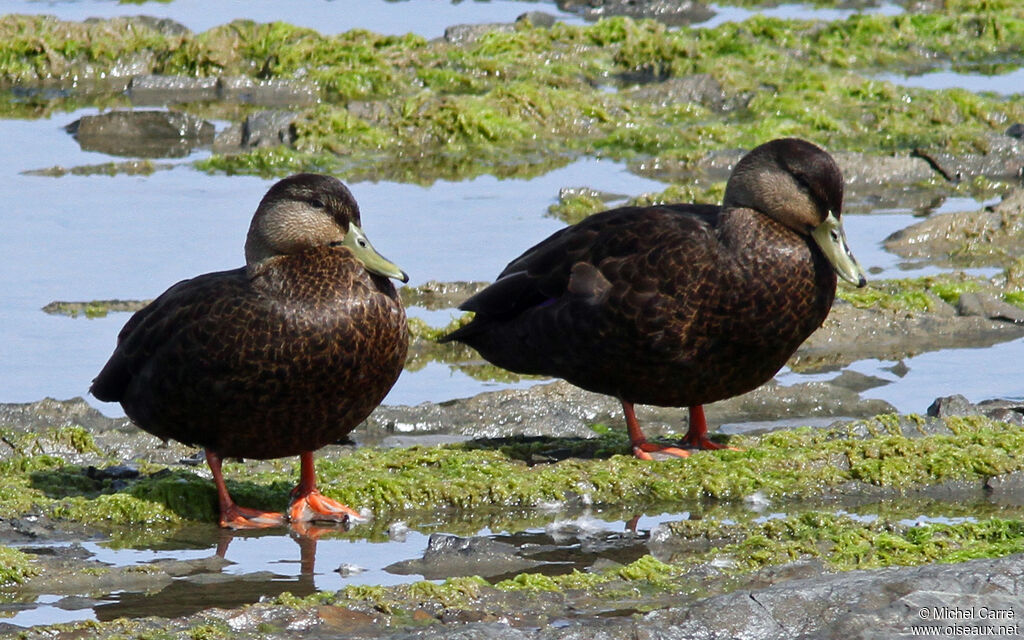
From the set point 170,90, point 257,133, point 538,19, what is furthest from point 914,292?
point 538,19

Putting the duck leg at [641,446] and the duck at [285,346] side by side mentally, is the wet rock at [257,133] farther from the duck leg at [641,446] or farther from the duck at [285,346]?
the duck at [285,346]

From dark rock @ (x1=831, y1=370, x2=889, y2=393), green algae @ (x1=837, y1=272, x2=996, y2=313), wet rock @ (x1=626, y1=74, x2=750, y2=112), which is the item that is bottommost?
dark rock @ (x1=831, y1=370, x2=889, y2=393)

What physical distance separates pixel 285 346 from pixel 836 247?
2.40 meters

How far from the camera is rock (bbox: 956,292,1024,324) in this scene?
30.6 feet

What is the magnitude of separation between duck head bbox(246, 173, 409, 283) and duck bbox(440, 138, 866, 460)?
3.94 ft

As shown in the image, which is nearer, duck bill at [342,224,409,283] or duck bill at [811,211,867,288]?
duck bill at [342,224,409,283]

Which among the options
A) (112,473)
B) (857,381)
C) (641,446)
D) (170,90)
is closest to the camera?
(112,473)

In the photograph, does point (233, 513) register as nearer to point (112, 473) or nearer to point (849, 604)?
point (112, 473)

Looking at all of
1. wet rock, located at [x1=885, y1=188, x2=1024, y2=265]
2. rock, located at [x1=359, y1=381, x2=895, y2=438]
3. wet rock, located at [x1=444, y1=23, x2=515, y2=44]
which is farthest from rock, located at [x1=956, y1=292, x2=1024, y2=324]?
wet rock, located at [x1=444, y1=23, x2=515, y2=44]

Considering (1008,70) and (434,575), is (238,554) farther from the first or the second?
(1008,70)

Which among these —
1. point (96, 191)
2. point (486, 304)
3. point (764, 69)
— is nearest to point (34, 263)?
point (96, 191)

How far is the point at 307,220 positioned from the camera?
19.9 ft

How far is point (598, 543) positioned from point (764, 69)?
38.8 ft

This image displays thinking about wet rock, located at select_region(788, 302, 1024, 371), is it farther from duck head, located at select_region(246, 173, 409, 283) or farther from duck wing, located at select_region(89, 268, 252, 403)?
duck wing, located at select_region(89, 268, 252, 403)
